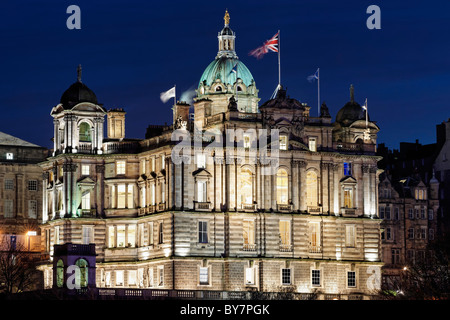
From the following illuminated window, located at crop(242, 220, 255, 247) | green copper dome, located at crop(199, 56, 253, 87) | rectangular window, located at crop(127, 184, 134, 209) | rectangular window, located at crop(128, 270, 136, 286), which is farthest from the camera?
green copper dome, located at crop(199, 56, 253, 87)

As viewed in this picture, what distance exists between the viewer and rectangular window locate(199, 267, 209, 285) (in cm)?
14612

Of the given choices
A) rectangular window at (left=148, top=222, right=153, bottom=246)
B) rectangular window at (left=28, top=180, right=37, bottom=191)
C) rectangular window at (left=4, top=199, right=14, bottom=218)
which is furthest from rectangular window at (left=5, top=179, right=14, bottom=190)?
rectangular window at (left=148, top=222, right=153, bottom=246)

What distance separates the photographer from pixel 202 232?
484 feet

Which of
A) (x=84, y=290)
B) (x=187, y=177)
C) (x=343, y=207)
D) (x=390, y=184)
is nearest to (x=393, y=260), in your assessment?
(x=390, y=184)

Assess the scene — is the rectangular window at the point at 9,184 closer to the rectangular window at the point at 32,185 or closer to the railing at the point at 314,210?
the rectangular window at the point at 32,185

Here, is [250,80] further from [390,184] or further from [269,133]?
[390,184]

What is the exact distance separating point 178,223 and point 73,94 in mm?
19236

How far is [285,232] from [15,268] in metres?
27.1

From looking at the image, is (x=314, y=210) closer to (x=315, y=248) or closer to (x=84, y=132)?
(x=315, y=248)

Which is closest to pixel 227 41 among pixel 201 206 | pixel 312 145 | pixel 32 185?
pixel 312 145

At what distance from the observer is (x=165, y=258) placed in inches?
5738

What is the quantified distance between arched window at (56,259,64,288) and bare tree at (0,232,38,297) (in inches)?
140

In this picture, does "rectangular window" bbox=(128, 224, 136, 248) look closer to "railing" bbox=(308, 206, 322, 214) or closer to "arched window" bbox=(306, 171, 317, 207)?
"railing" bbox=(308, 206, 322, 214)
